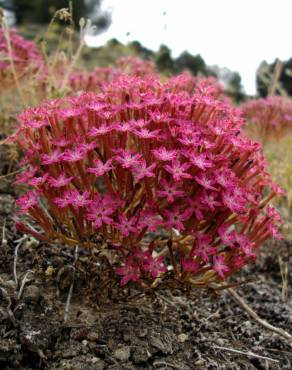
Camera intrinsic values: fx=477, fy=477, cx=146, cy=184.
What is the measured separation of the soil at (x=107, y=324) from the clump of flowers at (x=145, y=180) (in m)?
0.22

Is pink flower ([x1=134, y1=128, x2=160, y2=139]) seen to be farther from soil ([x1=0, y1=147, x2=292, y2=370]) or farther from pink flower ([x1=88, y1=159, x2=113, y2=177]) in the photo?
soil ([x1=0, y1=147, x2=292, y2=370])

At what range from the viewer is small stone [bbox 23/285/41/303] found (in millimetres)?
2191

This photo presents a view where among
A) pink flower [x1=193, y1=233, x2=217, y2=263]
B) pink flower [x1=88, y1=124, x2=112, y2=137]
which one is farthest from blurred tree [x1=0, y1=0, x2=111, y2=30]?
pink flower [x1=193, y1=233, x2=217, y2=263]

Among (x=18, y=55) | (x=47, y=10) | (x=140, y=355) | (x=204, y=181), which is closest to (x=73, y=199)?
(x=204, y=181)

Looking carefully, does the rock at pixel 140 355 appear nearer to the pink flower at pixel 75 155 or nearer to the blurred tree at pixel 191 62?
the pink flower at pixel 75 155

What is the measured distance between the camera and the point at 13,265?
2445 millimetres

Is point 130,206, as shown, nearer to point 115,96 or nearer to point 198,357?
point 115,96

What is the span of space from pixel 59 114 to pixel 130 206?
0.52 metres

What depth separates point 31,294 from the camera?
Result: 7.23ft

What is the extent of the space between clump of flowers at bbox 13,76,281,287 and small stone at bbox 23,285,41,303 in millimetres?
265

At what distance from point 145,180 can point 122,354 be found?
2.52 ft

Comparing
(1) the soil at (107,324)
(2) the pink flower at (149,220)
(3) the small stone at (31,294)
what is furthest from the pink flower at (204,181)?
(3) the small stone at (31,294)

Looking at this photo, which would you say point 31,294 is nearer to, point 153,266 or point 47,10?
point 153,266

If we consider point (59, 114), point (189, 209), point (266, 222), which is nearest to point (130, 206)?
point (189, 209)
